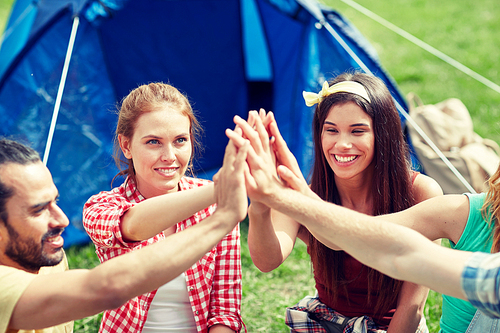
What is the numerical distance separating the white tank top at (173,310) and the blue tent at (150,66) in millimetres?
1311

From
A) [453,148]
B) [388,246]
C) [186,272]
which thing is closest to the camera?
[388,246]

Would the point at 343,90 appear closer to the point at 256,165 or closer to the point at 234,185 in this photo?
the point at 256,165

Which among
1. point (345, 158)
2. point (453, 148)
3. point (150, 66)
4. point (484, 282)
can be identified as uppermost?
point (150, 66)

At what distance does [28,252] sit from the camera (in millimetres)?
1340

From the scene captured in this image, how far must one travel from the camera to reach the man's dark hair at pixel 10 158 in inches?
50.2

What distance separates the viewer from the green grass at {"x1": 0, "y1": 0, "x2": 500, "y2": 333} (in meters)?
2.65

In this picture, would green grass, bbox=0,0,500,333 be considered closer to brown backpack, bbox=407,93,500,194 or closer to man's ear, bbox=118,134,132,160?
brown backpack, bbox=407,93,500,194

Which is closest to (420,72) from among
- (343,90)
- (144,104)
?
(343,90)

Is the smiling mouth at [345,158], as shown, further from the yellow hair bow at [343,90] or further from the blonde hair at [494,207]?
the blonde hair at [494,207]

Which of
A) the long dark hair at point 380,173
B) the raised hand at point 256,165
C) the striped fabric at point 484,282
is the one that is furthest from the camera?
the long dark hair at point 380,173

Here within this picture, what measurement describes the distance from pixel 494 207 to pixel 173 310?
44.3 inches

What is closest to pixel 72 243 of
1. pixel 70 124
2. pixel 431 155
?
pixel 70 124

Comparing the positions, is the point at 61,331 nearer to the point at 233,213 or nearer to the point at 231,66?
the point at 233,213

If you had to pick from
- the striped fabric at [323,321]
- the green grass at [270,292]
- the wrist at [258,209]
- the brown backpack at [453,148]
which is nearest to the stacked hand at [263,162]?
the wrist at [258,209]
